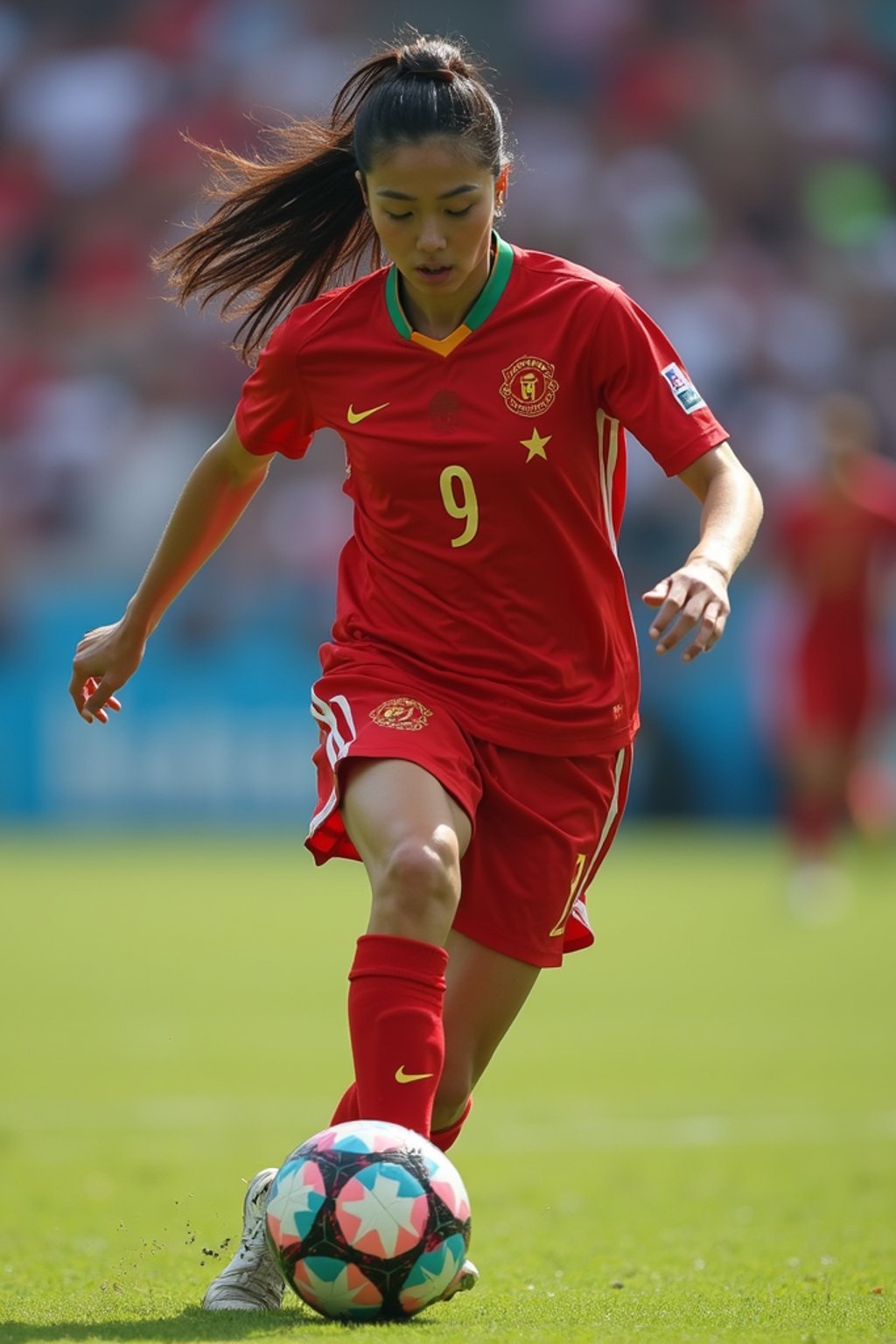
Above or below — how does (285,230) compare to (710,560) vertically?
above

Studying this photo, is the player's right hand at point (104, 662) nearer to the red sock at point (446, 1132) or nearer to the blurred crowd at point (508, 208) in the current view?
the red sock at point (446, 1132)

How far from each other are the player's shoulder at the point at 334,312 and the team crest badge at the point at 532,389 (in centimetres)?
35

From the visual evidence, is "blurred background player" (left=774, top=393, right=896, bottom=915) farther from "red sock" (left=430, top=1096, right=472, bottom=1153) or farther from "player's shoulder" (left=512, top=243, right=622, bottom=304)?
"player's shoulder" (left=512, top=243, right=622, bottom=304)

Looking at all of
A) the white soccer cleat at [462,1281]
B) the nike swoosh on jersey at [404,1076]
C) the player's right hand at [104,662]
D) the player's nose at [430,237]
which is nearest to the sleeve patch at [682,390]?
the player's nose at [430,237]

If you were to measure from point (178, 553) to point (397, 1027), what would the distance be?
124 centimetres

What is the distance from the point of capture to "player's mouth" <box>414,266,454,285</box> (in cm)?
392

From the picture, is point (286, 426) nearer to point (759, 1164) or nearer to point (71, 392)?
point (759, 1164)

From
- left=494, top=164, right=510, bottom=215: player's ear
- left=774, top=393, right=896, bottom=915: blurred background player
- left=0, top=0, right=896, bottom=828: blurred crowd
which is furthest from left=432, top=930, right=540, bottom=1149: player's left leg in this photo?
left=0, top=0, right=896, bottom=828: blurred crowd

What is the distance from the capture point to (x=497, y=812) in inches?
160

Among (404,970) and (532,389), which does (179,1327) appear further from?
(532,389)

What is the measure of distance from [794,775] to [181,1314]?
1083cm

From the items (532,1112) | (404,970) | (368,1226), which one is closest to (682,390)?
(404,970)

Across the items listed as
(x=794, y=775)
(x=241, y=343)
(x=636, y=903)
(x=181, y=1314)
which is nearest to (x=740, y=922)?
(x=636, y=903)

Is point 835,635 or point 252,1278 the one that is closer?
point 252,1278
